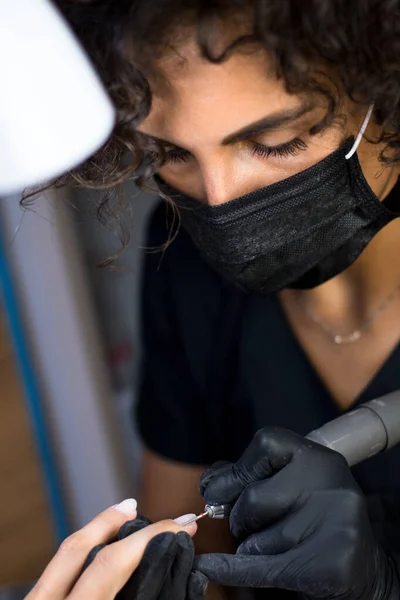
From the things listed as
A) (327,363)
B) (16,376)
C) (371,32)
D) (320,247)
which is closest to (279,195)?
(320,247)

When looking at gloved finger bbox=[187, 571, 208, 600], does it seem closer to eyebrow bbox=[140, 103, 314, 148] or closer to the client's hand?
the client's hand

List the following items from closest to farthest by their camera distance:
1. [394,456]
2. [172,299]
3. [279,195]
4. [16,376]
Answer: [279,195] → [394,456] → [172,299] → [16,376]

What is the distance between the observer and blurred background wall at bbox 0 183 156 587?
69.4 inches

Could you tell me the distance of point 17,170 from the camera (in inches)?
27.4

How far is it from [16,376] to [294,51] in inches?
46.8

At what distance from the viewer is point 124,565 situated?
2.89ft

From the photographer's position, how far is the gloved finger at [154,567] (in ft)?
2.90

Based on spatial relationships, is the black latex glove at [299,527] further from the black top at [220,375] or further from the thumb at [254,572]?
the black top at [220,375]

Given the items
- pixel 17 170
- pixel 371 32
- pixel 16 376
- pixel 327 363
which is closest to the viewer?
pixel 17 170

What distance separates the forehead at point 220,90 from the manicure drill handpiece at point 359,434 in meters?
0.40

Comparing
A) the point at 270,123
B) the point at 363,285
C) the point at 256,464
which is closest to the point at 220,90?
the point at 270,123

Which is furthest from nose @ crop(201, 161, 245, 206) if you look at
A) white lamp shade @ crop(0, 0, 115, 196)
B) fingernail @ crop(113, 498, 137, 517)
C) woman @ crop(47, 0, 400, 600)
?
fingernail @ crop(113, 498, 137, 517)

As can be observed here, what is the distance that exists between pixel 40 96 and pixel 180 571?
0.54 metres

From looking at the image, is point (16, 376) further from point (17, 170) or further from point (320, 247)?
point (17, 170)
